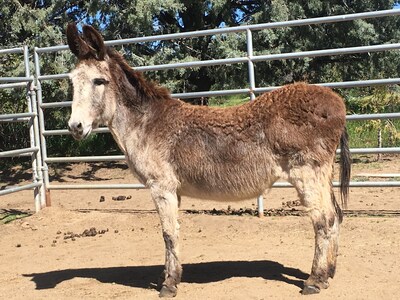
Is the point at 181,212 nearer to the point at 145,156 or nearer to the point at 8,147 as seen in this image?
the point at 145,156

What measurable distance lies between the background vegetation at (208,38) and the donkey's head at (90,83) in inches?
213

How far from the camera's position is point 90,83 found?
4.36 meters

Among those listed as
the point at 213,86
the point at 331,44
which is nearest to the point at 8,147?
the point at 213,86

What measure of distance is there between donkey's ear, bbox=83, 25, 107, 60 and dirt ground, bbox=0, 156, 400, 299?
2.06 meters

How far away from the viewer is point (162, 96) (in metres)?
4.76

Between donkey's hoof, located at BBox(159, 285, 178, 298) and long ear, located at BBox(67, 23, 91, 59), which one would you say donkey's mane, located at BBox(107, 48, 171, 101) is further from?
donkey's hoof, located at BBox(159, 285, 178, 298)

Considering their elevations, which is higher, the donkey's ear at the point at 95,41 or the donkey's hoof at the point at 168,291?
the donkey's ear at the point at 95,41

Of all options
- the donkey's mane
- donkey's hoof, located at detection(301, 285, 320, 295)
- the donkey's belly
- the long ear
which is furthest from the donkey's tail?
the long ear

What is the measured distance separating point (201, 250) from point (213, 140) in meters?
1.79

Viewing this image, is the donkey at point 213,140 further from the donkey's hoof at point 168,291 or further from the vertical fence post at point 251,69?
the vertical fence post at point 251,69

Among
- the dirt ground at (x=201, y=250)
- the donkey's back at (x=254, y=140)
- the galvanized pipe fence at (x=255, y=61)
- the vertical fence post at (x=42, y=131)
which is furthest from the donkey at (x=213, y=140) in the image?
the vertical fence post at (x=42, y=131)

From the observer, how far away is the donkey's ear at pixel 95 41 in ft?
14.4

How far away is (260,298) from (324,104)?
1.60 m

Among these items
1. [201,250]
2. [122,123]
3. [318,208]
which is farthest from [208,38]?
[318,208]
